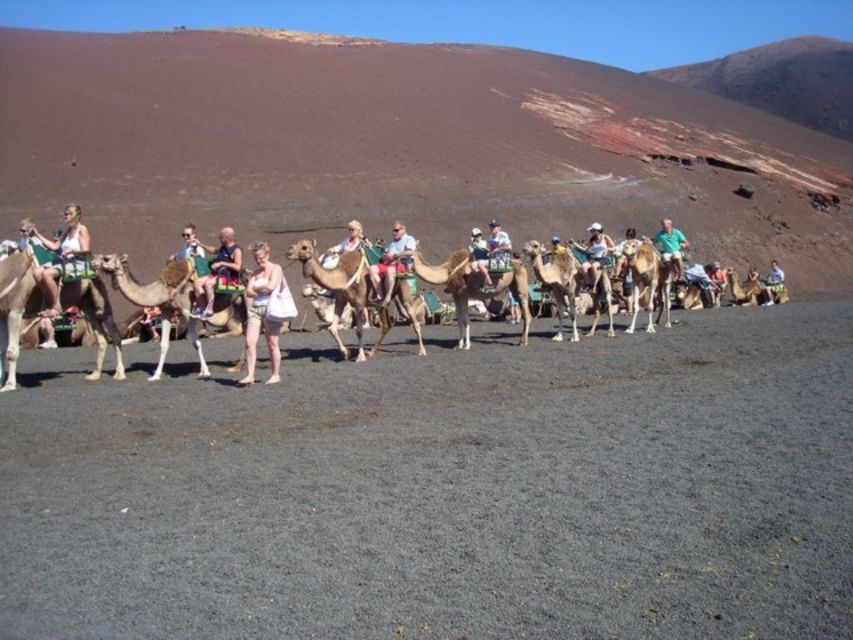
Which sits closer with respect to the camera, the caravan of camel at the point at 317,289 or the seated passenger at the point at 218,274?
the caravan of camel at the point at 317,289

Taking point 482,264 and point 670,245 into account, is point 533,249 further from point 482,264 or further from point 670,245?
point 670,245

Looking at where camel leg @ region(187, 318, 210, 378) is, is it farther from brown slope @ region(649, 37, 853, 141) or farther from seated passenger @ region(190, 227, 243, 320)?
brown slope @ region(649, 37, 853, 141)

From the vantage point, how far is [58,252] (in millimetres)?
14625

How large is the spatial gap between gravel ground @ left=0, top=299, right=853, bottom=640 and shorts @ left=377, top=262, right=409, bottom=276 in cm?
274

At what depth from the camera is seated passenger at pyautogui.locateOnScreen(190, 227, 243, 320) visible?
15.4m

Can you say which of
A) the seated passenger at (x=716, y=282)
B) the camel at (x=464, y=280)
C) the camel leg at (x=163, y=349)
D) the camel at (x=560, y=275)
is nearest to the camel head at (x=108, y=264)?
the camel leg at (x=163, y=349)

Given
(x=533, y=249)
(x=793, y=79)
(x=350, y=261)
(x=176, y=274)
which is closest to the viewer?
(x=176, y=274)

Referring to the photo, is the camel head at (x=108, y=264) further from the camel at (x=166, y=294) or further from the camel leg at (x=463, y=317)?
the camel leg at (x=463, y=317)

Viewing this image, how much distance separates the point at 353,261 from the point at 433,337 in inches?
196

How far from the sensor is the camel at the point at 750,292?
30656 millimetres

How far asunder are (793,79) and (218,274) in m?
101

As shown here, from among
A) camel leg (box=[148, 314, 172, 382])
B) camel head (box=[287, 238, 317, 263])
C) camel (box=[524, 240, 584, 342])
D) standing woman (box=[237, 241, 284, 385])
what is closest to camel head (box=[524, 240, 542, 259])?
camel (box=[524, 240, 584, 342])

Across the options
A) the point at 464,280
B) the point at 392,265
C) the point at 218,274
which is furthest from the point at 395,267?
the point at 218,274

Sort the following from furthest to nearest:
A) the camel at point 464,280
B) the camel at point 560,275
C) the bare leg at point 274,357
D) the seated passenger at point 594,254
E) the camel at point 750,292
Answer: the camel at point 750,292
the seated passenger at point 594,254
the camel at point 560,275
the camel at point 464,280
the bare leg at point 274,357
